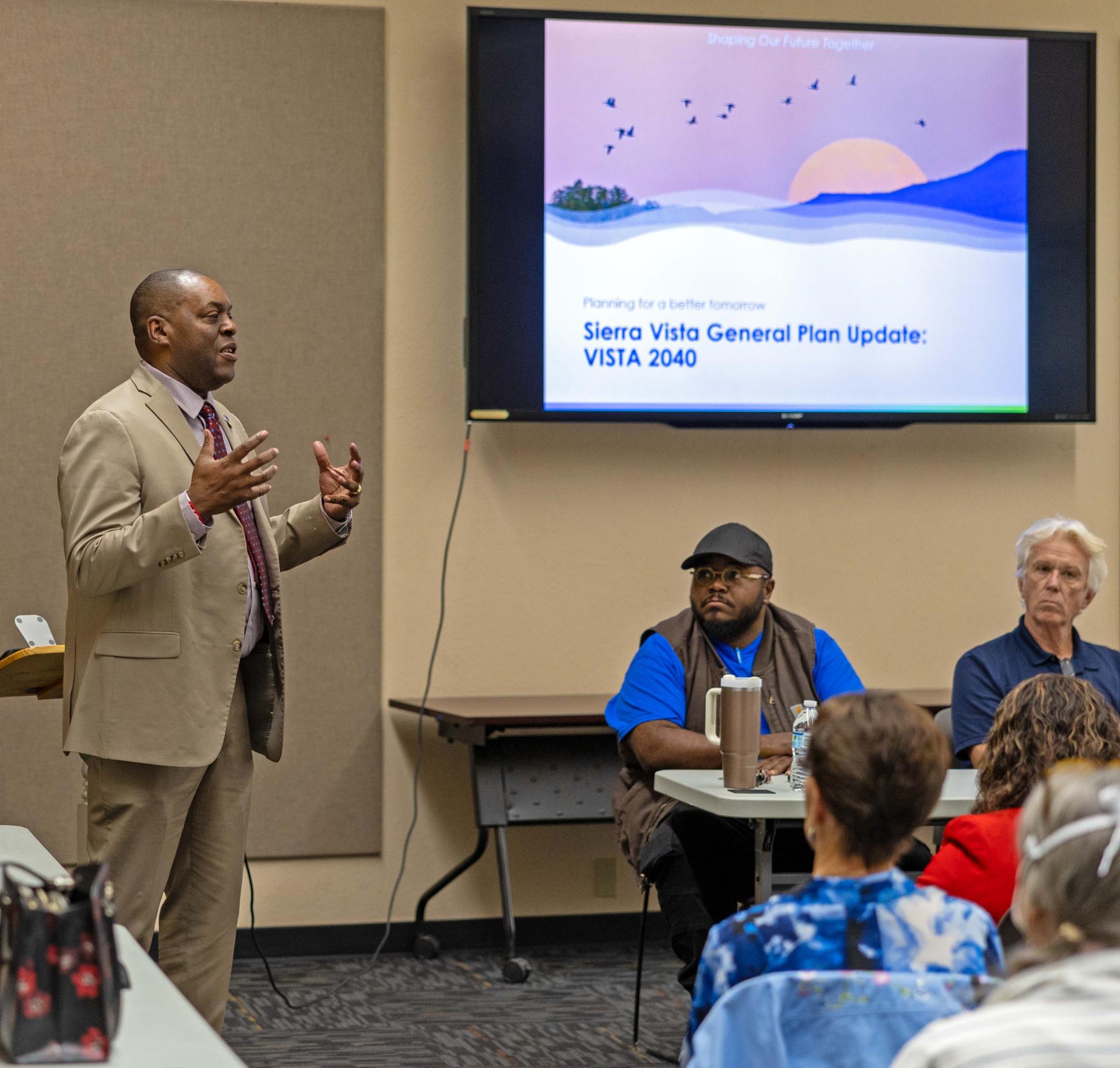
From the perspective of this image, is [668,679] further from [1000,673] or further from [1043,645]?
[1043,645]

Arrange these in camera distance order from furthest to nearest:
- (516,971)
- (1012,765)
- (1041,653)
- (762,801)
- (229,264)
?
(229,264), (516,971), (1041,653), (762,801), (1012,765)

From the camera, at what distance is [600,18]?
14.8 feet

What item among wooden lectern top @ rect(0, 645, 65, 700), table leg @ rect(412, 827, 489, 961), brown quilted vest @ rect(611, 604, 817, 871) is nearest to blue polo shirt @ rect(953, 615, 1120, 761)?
brown quilted vest @ rect(611, 604, 817, 871)

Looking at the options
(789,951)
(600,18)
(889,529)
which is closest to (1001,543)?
(889,529)

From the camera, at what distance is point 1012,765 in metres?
2.15

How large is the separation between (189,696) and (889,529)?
8.85 feet

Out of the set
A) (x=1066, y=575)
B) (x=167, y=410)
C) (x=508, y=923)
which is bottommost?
(x=508, y=923)

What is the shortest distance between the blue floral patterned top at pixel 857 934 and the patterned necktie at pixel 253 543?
5.75 feet

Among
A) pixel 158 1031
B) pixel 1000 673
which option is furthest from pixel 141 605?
pixel 1000 673

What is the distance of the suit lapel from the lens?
2.97 m

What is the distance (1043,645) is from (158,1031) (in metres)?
2.66

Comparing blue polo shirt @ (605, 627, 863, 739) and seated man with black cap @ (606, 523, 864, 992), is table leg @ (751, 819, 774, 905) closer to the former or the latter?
seated man with black cap @ (606, 523, 864, 992)

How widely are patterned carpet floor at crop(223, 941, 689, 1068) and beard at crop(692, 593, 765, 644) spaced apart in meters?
1.00

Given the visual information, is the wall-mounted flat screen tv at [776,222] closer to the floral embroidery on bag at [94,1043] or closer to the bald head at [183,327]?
the bald head at [183,327]
